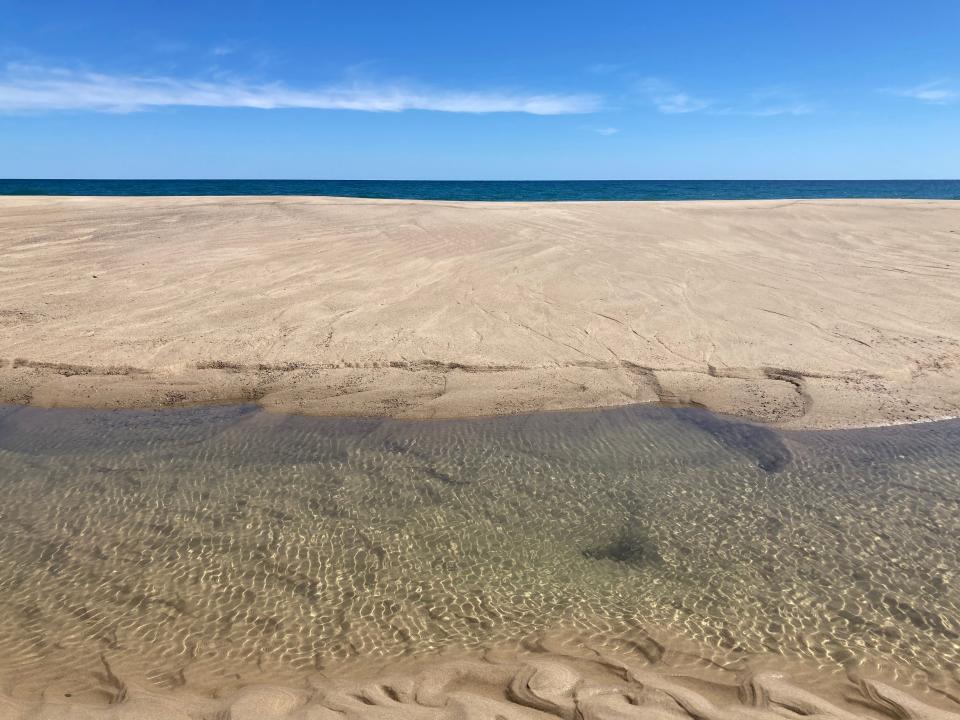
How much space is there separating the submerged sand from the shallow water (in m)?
0.66

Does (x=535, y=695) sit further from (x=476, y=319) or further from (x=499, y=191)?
(x=499, y=191)

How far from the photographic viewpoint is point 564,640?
3316 millimetres

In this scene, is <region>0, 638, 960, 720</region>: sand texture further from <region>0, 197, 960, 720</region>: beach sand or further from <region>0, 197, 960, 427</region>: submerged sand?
<region>0, 197, 960, 427</region>: submerged sand

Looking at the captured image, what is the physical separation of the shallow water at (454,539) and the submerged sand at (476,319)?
66cm

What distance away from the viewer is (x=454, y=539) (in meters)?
4.23

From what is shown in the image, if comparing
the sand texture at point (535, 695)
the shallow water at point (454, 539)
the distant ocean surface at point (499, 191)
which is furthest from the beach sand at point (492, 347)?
the distant ocean surface at point (499, 191)

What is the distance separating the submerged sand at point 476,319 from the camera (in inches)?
263

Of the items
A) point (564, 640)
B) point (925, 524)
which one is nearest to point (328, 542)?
point (564, 640)

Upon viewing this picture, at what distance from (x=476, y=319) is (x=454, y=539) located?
483cm

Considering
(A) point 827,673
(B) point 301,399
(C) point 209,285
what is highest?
(C) point 209,285

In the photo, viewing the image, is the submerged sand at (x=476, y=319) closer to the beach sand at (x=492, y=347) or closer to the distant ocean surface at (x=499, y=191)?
the beach sand at (x=492, y=347)

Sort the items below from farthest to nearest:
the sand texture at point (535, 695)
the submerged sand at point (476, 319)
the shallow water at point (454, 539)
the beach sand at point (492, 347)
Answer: the submerged sand at point (476, 319)
the shallow water at point (454, 539)
the beach sand at point (492, 347)
the sand texture at point (535, 695)

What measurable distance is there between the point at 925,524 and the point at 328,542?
4307mm

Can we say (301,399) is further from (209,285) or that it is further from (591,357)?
(209,285)
